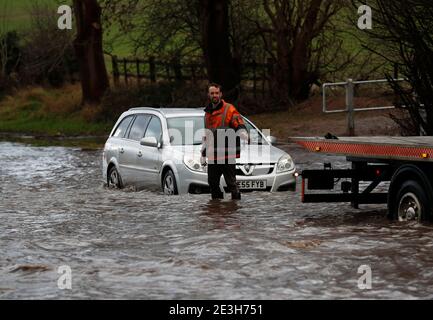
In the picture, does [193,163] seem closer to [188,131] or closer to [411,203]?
[188,131]

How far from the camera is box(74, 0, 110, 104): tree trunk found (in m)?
43.0

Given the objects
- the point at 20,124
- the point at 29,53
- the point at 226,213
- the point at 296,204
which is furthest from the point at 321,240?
the point at 29,53

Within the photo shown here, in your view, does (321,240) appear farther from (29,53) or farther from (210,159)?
(29,53)

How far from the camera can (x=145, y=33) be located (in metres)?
41.2

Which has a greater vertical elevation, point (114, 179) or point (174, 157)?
point (174, 157)

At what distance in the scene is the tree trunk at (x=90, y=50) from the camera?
43.0m

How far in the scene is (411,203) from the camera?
1258cm

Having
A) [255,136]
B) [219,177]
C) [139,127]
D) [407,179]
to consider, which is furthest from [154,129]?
[407,179]

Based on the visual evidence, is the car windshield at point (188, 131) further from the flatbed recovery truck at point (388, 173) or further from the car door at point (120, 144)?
the flatbed recovery truck at point (388, 173)

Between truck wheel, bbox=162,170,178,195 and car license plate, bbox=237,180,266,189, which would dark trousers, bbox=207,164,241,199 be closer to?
car license plate, bbox=237,180,266,189

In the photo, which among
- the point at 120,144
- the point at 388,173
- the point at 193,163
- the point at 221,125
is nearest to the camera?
the point at 388,173

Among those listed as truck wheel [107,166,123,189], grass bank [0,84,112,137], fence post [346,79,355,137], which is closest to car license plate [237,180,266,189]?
truck wheel [107,166,123,189]

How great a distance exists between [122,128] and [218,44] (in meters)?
17.4

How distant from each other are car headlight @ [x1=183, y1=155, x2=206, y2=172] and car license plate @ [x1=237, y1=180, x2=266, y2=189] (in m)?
0.61
